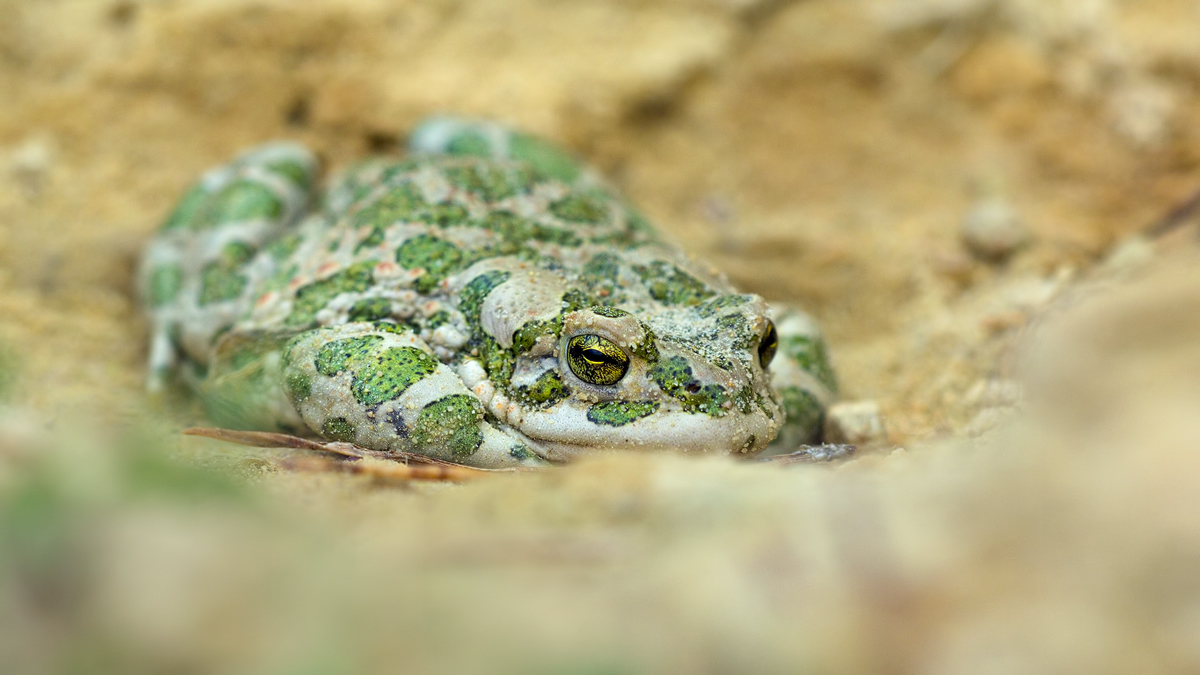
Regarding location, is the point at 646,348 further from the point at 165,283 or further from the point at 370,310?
the point at 165,283

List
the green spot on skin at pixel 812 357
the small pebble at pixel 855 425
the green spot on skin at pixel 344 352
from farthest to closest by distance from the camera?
1. the green spot on skin at pixel 812 357
2. the small pebble at pixel 855 425
3. the green spot on skin at pixel 344 352

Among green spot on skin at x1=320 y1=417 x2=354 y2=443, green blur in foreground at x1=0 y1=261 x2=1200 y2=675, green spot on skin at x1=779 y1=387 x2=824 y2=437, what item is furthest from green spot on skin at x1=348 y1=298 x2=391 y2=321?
green blur in foreground at x1=0 y1=261 x2=1200 y2=675

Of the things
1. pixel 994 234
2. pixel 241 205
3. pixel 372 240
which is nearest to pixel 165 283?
pixel 241 205

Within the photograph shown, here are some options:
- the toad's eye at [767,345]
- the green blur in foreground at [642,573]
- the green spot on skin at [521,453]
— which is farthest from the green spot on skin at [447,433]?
the green blur in foreground at [642,573]

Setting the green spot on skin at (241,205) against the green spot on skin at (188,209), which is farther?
the green spot on skin at (188,209)

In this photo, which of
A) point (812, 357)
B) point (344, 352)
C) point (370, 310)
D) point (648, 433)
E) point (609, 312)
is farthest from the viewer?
point (812, 357)

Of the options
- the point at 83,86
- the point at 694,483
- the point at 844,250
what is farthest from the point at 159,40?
the point at 694,483

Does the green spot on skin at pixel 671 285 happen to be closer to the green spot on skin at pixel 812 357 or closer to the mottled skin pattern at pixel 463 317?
the mottled skin pattern at pixel 463 317

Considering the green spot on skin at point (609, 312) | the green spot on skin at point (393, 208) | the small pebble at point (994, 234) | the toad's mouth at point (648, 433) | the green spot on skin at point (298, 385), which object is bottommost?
the toad's mouth at point (648, 433)
